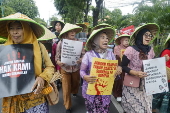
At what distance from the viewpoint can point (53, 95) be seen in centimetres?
178

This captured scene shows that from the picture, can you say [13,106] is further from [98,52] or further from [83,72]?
[98,52]

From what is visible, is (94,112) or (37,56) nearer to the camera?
(37,56)

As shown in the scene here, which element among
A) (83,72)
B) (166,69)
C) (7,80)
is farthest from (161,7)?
(7,80)

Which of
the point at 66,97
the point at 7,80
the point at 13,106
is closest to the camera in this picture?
the point at 7,80

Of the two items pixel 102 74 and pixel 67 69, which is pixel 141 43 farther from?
pixel 67 69

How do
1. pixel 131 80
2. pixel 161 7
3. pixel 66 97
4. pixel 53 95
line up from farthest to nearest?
pixel 161 7
pixel 66 97
pixel 131 80
pixel 53 95

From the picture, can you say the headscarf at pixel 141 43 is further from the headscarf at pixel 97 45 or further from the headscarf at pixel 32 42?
the headscarf at pixel 32 42

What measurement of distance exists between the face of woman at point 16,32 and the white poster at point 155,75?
1.62 meters

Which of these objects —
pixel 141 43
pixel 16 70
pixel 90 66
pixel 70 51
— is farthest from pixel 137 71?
pixel 16 70

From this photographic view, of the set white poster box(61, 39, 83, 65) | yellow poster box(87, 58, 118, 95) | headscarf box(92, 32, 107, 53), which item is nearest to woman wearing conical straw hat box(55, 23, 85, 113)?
white poster box(61, 39, 83, 65)

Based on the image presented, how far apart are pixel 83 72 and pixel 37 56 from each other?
0.77 m

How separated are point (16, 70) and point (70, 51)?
1.40m

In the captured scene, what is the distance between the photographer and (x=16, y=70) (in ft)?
4.82

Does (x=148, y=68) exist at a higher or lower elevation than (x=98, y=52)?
lower
